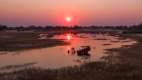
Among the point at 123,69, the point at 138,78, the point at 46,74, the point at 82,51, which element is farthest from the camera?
the point at 82,51

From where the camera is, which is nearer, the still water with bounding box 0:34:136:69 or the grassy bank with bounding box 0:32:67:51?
the still water with bounding box 0:34:136:69

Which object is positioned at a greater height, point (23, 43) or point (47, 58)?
point (47, 58)

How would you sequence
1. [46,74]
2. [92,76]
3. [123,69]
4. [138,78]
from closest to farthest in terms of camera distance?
1. [138,78]
2. [92,76]
3. [46,74]
4. [123,69]

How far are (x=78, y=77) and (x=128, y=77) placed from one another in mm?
3957

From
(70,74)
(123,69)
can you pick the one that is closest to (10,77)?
(70,74)

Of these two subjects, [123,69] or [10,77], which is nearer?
[10,77]

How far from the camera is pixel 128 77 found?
20.9 m

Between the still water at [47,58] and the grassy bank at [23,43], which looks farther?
the grassy bank at [23,43]

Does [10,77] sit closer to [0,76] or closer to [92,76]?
[0,76]

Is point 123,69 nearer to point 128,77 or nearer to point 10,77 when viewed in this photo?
point 128,77

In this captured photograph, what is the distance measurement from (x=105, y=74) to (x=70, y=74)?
3003 millimetres

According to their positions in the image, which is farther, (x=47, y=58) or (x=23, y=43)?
(x=23, y=43)

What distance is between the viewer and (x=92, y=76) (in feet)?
71.3

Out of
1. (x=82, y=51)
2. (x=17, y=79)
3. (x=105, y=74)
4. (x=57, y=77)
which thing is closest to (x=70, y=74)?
(x=57, y=77)
